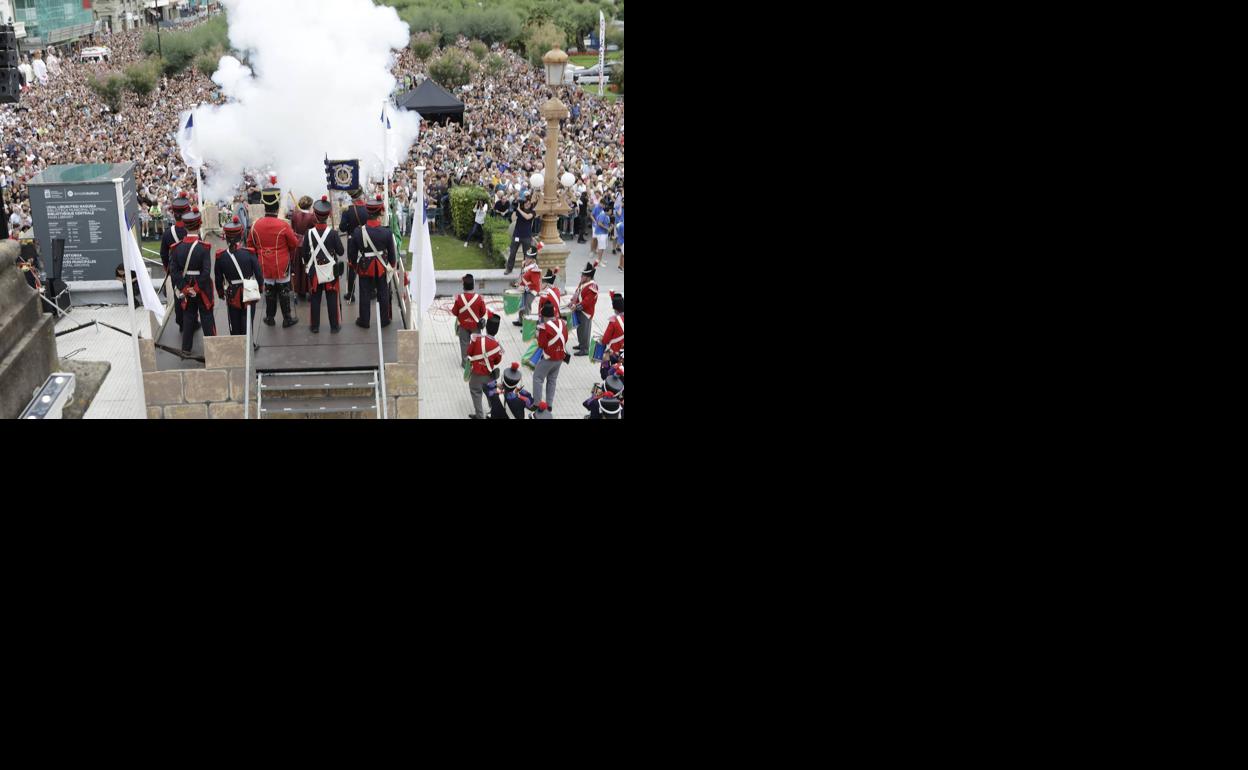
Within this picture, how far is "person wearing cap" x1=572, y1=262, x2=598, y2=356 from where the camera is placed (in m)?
13.8

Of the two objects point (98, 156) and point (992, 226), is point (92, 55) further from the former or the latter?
point (992, 226)

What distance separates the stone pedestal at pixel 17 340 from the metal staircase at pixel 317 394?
375 cm

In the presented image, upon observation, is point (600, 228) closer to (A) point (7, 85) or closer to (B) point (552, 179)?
(B) point (552, 179)

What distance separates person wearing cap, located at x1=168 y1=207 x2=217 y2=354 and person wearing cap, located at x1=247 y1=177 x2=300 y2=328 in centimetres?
70

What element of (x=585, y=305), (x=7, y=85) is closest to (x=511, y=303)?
(x=585, y=305)

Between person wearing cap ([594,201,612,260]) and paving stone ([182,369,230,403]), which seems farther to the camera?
person wearing cap ([594,201,612,260])

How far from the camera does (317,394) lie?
36.2 feet

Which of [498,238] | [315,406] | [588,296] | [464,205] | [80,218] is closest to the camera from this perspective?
[315,406]

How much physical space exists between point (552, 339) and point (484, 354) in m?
0.68

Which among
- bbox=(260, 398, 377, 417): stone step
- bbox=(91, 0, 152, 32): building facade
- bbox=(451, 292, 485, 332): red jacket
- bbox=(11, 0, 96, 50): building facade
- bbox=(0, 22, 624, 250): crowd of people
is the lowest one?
bbox=(260, 398, 377, 417): stone step

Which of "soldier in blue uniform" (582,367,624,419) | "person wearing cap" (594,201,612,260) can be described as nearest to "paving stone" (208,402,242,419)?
"soldier in blue uniform" (582,367,624,419)

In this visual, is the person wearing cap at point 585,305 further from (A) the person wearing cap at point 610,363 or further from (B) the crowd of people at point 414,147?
(B) the crowd of people at point 414,147

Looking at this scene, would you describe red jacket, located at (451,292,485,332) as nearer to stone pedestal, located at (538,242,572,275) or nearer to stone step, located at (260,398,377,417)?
stone step, located at (260,398,377,417)

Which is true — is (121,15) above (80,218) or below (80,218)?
above
